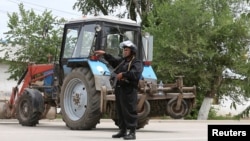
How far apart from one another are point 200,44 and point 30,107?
15892 mm

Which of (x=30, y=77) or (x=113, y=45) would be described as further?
(x=30, y=77)

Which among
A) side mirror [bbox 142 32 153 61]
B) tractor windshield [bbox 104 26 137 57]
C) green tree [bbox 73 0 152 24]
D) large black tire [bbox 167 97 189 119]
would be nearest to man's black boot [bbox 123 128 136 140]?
large black tire [bbox 167 97 189 119]

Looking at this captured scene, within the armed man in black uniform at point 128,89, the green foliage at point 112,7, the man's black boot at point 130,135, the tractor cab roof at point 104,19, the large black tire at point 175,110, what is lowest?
the man's black boot at point 130,135

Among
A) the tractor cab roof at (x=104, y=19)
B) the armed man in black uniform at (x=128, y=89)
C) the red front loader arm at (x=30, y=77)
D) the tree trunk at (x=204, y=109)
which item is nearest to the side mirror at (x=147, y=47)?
the tractor cab roof at (x=104, y=19)

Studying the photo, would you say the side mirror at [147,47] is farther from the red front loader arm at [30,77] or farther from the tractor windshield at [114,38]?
the red front loader arm at [30,77]

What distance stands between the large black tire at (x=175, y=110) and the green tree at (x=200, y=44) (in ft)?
51.3

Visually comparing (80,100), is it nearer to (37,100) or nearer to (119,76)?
(37,100)

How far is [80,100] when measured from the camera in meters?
13.3

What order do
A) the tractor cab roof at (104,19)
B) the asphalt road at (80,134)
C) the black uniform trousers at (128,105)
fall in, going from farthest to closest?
the tractor cab roof at (104,19), the asphalt road at (80,134), the black uniform trousers at (128,105)

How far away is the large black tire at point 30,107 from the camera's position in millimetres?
14336

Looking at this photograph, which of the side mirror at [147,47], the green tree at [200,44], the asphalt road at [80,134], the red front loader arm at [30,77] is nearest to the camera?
the asphalt road at [80,134]

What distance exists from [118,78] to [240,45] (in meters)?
20.4

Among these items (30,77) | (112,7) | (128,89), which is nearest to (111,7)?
(112,7)

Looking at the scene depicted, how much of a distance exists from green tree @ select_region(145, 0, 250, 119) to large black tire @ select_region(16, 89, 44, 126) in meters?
14.8
